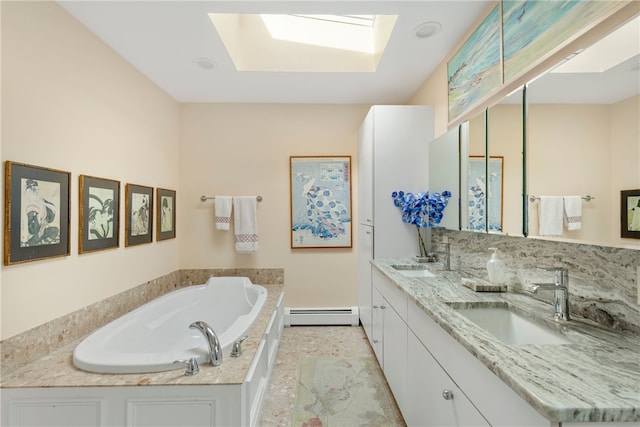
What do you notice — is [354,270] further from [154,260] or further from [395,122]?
[154,260]

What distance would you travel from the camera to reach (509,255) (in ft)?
5.38

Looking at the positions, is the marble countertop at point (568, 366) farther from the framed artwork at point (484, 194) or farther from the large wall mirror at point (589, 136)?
the framed artwork at point (484, 194)

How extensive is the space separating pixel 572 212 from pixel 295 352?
2314 mm

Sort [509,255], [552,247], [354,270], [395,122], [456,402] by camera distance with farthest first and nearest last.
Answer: [354,270], [395,122], [509,255], [552,247], [456,402]

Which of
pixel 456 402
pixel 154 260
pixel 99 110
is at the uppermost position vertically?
pixel 99 110

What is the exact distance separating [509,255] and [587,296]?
50cm

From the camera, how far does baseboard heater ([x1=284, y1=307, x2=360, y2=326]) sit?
3.29m

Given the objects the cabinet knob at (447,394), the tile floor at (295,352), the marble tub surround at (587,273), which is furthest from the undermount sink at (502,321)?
the tile floor at (295,352)

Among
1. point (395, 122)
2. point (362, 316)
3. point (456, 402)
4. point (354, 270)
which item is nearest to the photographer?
point (456, 402)

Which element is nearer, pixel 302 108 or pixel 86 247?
pixel 86 247

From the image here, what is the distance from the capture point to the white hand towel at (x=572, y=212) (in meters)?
1.14

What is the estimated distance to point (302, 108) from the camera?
335 centimetres

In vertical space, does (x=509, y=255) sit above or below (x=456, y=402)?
above

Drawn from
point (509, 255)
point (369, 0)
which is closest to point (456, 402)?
point (509, 255)
